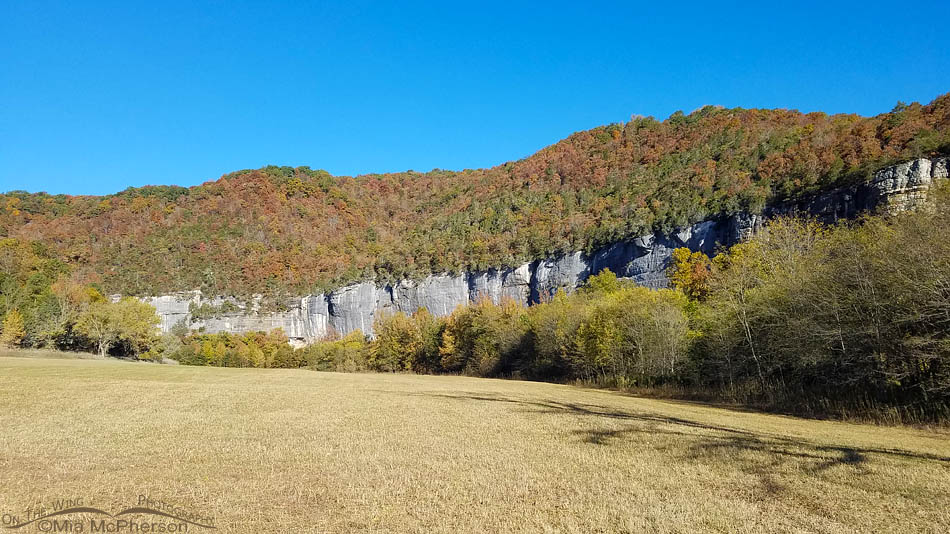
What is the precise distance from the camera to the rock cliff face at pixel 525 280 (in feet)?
183

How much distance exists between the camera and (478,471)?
26.4 feet

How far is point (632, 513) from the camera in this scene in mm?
6129

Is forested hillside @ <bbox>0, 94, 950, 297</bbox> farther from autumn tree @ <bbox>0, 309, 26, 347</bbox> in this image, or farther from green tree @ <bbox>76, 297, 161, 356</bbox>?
autumn tree @ <bbox>0, 309, 26, 347</bbox>

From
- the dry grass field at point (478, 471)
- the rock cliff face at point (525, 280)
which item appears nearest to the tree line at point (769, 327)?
the dry grass field at point (478, 471)

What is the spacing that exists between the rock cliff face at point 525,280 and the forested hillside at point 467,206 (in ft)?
8.41

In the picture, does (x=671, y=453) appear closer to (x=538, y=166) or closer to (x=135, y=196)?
(x=538, y=166)

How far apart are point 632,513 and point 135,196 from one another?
192m

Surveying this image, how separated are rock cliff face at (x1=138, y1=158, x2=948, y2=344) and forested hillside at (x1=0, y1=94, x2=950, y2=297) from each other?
8.41 ft

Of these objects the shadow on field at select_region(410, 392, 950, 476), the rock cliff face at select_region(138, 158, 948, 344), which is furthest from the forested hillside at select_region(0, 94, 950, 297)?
the shadow on field at select_region(410, 392, 950, 476)

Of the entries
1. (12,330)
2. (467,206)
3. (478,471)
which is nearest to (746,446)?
(478,471)

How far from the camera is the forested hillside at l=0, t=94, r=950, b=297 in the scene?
74.8 metres

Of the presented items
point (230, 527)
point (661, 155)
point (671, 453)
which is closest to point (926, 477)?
point (671, 453)

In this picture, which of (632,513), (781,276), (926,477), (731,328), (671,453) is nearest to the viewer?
(632,513)

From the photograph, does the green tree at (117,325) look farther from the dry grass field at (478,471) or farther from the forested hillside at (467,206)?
the dry grass field at (478,471)
